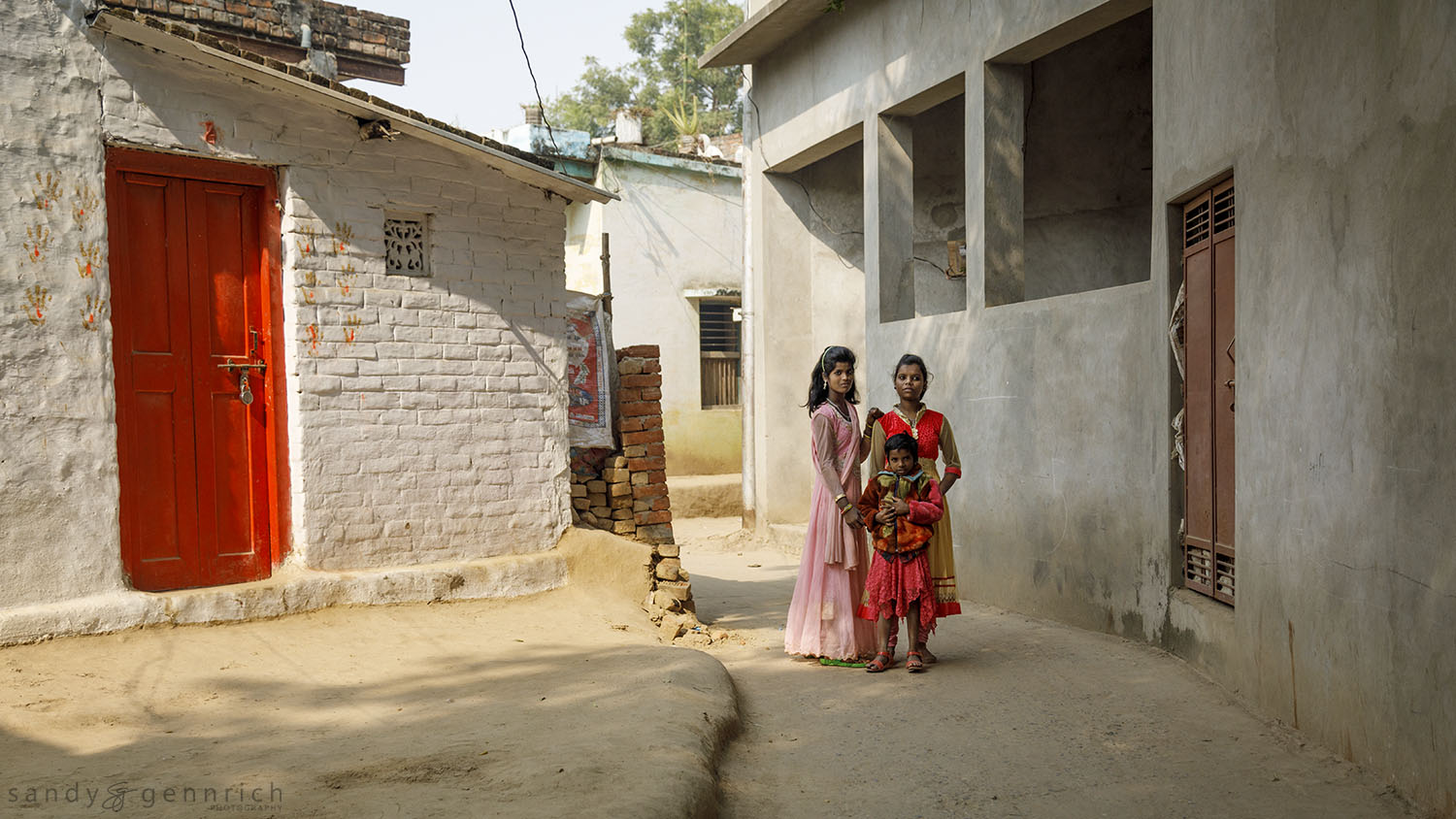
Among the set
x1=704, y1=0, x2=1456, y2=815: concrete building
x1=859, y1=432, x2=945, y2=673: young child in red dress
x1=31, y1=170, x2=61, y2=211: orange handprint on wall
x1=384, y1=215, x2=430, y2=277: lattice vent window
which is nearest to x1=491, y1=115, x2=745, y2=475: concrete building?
x1=704, y1=0, x2=1456, y2=815: concrete building

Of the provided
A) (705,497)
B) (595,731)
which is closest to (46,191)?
(595,731)

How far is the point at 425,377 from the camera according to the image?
650 centimetres

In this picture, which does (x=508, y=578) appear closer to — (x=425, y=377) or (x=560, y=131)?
(x=425, y=377)

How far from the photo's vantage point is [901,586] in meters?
5.66

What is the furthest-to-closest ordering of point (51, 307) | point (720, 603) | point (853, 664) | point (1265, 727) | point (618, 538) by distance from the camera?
point (720, 603) < point (618, 538) < point (853, 664) < point (51, 307) < point (1265, 727)

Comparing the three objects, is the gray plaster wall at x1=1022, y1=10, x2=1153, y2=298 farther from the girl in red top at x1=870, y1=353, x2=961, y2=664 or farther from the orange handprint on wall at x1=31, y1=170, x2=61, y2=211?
the orange handprint on wall at x1=31, y1=170, x2=61, y2=211

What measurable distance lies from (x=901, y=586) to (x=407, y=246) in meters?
3.28

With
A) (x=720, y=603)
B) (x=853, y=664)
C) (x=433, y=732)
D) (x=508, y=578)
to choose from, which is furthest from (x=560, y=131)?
(x=433, y=732)

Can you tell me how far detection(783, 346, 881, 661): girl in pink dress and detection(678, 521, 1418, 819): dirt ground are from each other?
0.56 ft

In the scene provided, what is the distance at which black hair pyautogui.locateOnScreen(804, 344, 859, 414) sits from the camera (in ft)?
19.3

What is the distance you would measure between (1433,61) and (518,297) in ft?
15.7

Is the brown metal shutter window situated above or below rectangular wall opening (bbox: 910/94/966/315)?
below

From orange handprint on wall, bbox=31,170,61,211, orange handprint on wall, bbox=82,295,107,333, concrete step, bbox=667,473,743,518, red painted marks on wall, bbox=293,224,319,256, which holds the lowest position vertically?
concrete step, bbox=667,473,743,518

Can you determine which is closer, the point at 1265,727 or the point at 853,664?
the point at 1265,727
